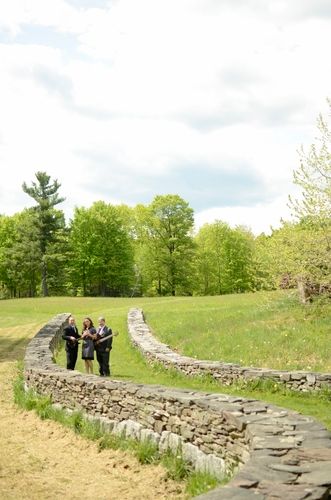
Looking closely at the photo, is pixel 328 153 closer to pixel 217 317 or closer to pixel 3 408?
Answer: pixel 217 317

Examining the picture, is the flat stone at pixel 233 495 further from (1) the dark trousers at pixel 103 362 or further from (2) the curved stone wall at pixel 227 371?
(1) the dark trousers at pixel 103 362

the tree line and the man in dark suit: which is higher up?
the tree line

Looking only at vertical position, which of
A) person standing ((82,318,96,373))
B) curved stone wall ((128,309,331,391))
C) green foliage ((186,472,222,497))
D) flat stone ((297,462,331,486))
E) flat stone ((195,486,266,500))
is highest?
person standing ((82,318,96,373))

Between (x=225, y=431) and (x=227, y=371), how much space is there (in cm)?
839

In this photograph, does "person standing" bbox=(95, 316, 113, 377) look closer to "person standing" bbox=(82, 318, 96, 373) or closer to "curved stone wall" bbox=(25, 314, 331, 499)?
"person standing" bbox=(82, 318, 96, 373)

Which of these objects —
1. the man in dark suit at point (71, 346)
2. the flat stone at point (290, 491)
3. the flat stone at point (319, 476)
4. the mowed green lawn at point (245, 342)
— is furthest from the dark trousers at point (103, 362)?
the flat stone at point (290, 491)

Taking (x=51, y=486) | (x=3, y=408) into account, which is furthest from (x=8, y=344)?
(x=51, y=486)

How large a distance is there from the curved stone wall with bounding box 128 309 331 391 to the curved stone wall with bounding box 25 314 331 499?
481 centimetres

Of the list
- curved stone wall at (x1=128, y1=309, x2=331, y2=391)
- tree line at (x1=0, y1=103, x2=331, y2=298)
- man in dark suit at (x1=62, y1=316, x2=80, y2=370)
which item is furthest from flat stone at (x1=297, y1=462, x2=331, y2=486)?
tree line at (x1=0, y1=103, x2=331, y2=298)

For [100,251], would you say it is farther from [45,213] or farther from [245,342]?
[245,342]

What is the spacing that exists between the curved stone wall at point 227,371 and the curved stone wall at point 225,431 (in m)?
4.81

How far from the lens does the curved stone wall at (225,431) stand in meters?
5.78

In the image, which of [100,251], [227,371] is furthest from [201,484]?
[100,251]

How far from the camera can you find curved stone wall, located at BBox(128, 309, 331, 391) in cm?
1481
